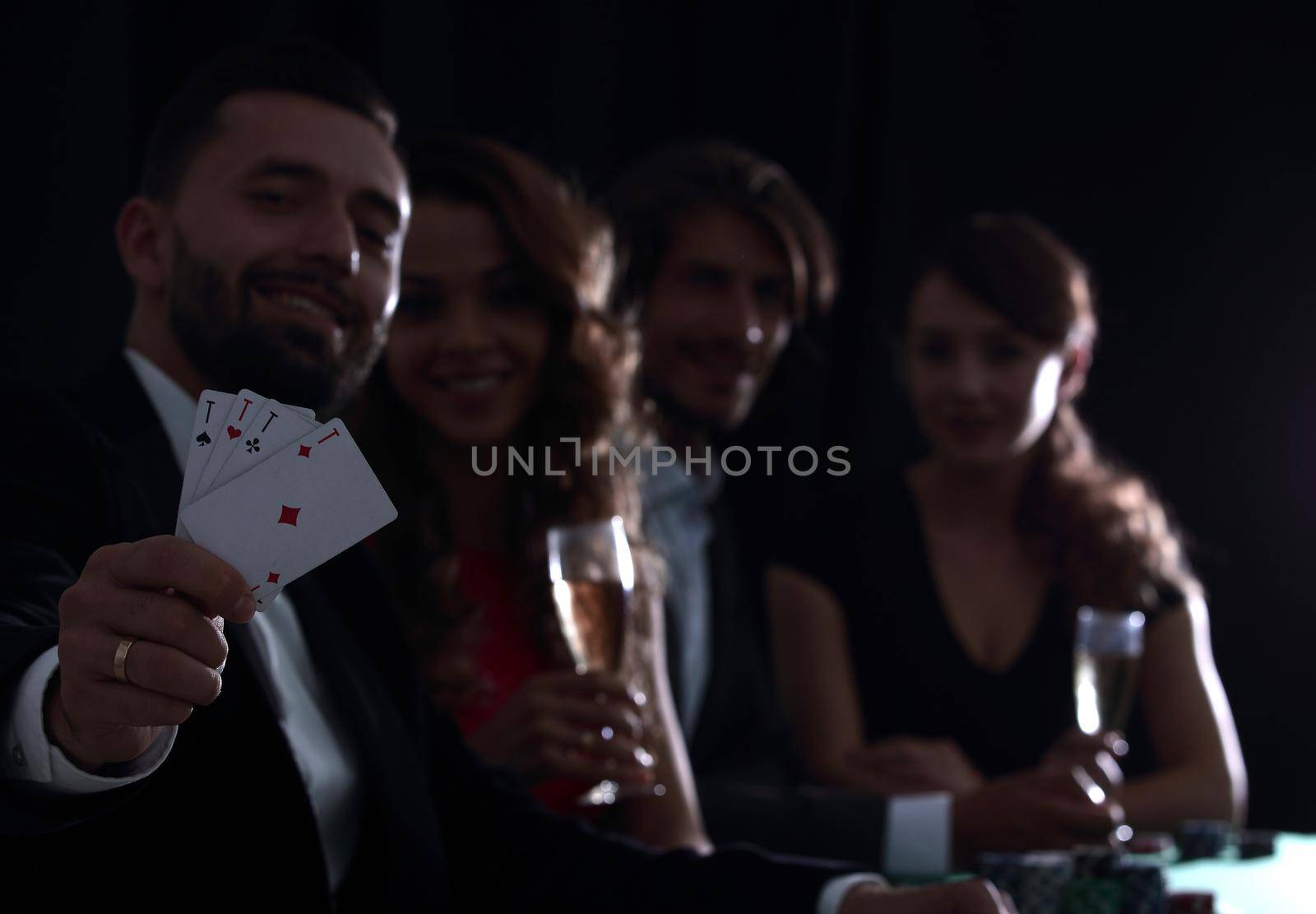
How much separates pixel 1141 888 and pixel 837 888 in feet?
1.06

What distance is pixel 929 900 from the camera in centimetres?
113

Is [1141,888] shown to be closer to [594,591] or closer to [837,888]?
[837,888]

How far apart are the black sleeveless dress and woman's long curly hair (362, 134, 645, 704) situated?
77 centimetres

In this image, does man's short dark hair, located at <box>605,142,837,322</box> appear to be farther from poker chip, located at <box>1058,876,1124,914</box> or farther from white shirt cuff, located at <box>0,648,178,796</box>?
white shirt cuff, located at <box>0,648,178,796</box>

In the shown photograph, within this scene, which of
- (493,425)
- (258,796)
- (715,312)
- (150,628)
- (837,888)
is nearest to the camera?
(150,628)

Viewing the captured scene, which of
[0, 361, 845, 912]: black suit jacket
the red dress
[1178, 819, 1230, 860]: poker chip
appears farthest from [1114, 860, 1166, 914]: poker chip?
the red dress

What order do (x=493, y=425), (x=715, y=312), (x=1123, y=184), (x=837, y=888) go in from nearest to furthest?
(x=837, y=888), (x=493, y=425), (x=715, y=312), (x=1123, y=184)

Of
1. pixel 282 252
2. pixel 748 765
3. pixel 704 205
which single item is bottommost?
pixel 748 765

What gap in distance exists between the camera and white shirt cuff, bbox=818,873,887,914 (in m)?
1.22

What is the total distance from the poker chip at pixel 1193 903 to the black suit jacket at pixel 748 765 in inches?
17.1

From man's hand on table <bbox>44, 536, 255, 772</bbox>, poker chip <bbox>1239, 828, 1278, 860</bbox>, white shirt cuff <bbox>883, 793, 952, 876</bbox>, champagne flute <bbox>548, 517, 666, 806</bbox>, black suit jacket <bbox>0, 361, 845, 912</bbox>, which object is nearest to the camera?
man's hand on table <bbox>44, 536, 255, 772</bbox>

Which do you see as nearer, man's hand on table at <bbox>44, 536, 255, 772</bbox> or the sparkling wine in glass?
man's hand on table at <bbox>44, 536, 255, 772</bbox>

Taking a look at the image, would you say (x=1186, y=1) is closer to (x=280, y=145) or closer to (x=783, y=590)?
(x=783, y=590)

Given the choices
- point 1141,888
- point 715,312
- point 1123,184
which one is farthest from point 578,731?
point 1123,184
